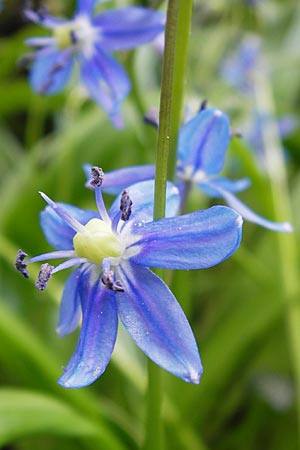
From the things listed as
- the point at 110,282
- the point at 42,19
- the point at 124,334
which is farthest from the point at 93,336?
the point at 124,334

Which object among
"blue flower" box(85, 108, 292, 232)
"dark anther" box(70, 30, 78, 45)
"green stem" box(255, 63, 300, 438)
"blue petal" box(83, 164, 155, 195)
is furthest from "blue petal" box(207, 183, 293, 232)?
"green stem" box(255, 63, 300, 438)

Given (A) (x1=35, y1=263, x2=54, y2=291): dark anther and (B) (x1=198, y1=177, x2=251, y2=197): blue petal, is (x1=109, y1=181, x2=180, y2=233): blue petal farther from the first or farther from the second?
(B) (x1=198, y1=177, x2=251, y2=197): blue petal

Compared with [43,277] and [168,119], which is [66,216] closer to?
[43,277]

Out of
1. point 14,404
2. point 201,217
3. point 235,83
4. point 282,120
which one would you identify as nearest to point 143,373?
point 14,404

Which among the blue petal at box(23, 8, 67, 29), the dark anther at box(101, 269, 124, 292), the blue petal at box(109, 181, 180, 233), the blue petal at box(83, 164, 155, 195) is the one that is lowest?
the blue petal at box(83, 164, 155, 195)

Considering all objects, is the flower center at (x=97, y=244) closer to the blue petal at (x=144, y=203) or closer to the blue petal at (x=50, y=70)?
the blue petal at (x=144, y=203)

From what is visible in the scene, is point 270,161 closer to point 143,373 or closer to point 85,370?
point 143,373

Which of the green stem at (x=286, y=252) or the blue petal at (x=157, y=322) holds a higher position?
the blue petal at (x=157, y=322)

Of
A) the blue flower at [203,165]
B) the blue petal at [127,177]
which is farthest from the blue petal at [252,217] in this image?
the blue petal at [127,177]
